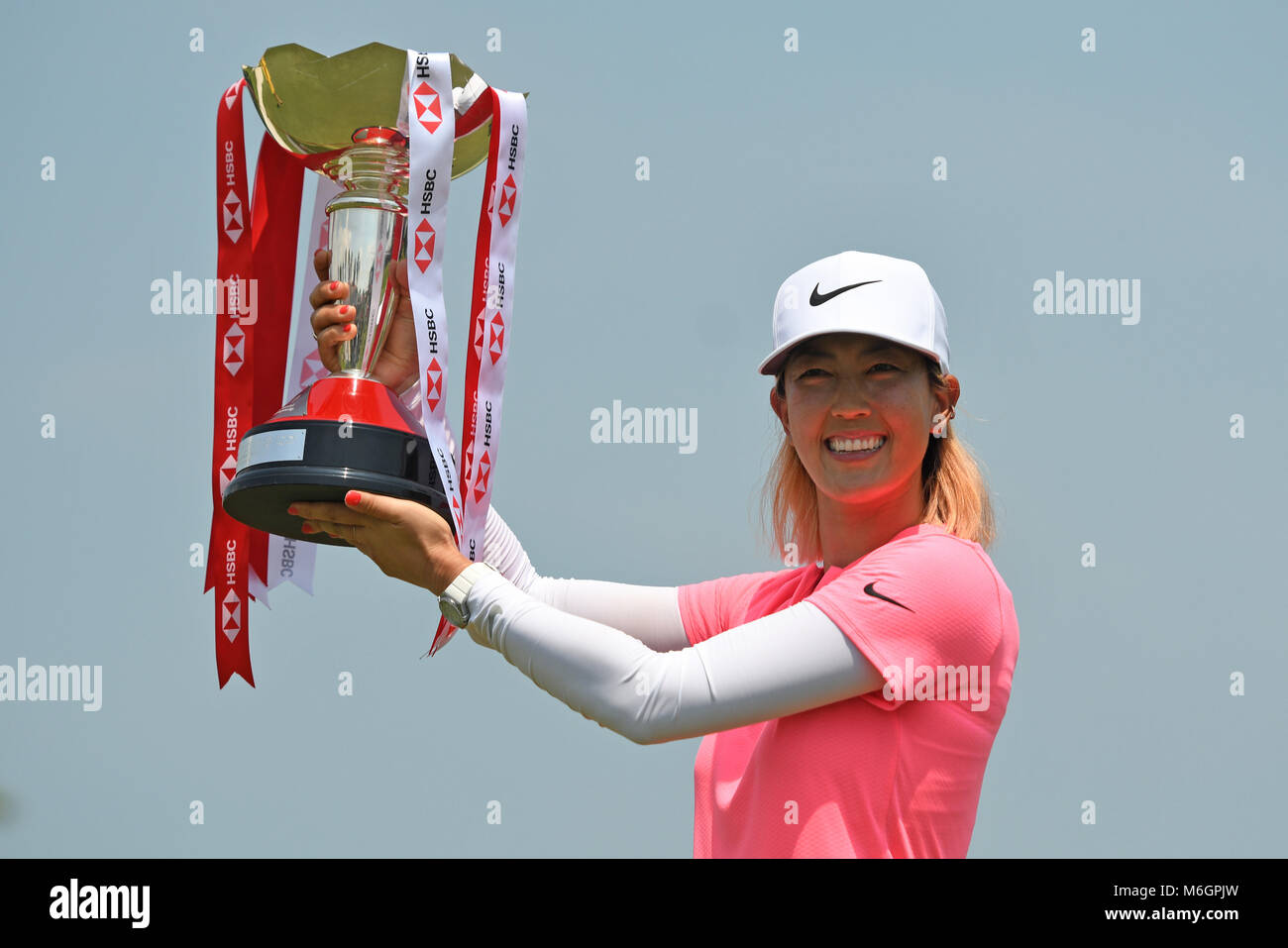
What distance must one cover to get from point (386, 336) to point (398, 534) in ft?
2.57

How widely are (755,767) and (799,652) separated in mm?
414

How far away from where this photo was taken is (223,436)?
427 centimetres

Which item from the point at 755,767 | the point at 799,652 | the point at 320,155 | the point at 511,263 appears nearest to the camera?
the point at 799,652

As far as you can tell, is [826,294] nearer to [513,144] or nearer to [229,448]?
[513,144]

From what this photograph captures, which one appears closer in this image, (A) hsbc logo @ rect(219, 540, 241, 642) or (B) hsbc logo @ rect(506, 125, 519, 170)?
(B) hsbc logo @ rect(506, 125, 519, 170)

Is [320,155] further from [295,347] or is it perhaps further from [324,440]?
[324,440]

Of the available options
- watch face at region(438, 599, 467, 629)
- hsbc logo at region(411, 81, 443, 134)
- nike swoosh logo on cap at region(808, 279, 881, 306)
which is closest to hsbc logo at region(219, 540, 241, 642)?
watch face at region(438, 599, 467, 629)

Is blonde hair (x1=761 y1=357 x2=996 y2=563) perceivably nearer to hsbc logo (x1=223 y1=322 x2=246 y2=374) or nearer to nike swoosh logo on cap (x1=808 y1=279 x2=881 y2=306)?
nike swoosh logo on cap (x1=808 y1=279 x2=881 y2=306)

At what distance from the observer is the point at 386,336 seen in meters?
4.15

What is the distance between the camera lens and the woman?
346cm

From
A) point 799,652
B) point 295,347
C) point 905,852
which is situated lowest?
point 905,852

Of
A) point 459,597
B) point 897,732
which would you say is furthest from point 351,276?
point 897,732

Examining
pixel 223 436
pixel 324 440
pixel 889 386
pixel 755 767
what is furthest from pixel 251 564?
pixel 889 386

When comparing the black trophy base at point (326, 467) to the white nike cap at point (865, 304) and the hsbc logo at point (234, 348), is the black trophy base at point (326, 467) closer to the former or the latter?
the hsbc logo at point (234, 348)
